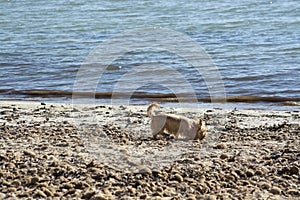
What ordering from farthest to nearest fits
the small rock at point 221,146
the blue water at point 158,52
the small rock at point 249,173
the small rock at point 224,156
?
the blue water at point 158,52, the small rock at point 221,146, the small rock at point 224,156, the small rock at point 249,173

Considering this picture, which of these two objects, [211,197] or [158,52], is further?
[158,52]

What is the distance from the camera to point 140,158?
6684 mm

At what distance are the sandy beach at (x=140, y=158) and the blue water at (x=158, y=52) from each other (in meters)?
3.54

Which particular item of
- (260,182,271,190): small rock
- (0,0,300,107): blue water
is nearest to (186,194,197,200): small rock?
(260,182,271,190): small rock

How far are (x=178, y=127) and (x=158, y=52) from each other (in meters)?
9.01

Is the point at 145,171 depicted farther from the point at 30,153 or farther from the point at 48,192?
the point at 30,153

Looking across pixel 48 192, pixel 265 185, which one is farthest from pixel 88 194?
pixel 265 185

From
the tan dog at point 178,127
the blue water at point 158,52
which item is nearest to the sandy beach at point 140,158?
the tan dog at point 178,127

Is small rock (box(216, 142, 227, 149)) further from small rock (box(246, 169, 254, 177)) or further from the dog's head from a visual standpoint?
small rock (box(246, 169, 254, 177))

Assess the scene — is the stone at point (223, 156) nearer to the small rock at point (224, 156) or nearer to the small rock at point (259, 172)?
the small rock at point (224, 156)

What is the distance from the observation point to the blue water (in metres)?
13.3

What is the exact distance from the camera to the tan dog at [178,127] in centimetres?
787

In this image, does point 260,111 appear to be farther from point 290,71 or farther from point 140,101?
point 290,71

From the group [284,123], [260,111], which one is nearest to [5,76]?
[260,111]
